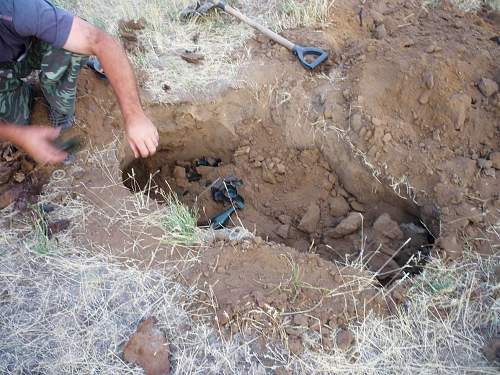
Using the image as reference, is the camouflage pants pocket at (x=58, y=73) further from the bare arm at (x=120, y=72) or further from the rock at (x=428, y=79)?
the rock at (x=428, y=79)

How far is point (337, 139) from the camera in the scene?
329 cm

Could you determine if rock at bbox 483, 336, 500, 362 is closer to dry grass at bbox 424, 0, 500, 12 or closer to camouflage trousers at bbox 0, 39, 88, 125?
camouflage trousers at bbox 0, 39, 88, 125

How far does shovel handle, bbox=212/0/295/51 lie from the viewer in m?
3.64

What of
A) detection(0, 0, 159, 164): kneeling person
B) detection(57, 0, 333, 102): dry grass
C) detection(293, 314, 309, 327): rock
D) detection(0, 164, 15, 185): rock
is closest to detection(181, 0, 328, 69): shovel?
detection(57, 0, 333, 102): dry grass

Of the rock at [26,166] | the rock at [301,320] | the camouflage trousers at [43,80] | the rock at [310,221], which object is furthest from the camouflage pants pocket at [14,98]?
the rock at [301,320]

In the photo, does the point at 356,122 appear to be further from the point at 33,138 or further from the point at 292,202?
the point at 33,138

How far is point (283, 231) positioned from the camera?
3229mm

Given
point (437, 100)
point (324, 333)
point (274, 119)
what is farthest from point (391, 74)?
point (324, 333)

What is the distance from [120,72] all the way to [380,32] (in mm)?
2193

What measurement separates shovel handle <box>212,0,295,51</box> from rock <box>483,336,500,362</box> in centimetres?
239

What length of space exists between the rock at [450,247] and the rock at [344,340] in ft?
2.45

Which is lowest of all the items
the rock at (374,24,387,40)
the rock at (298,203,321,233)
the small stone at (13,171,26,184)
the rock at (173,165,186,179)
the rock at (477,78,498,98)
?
the rock at (173,165,186,179)

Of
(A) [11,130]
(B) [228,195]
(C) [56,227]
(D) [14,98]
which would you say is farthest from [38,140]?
(B) [228,195]

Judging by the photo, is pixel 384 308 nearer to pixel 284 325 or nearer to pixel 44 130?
pixel 284 325
